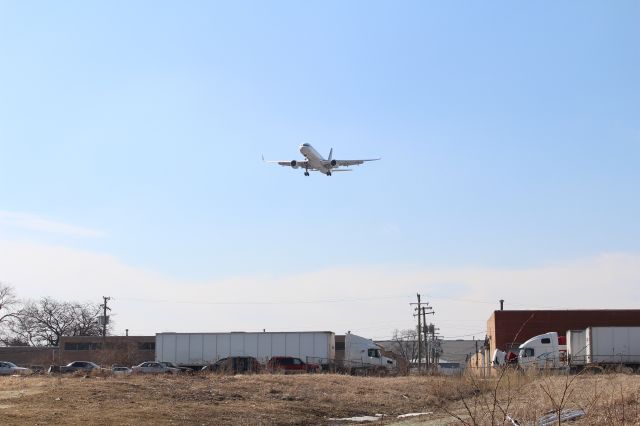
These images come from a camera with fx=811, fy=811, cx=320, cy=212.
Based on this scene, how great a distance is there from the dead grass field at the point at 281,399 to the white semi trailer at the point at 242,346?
26548mm

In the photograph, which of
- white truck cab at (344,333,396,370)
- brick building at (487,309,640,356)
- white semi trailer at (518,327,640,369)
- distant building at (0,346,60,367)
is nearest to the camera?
white semi trailer at (518,327,640,369)

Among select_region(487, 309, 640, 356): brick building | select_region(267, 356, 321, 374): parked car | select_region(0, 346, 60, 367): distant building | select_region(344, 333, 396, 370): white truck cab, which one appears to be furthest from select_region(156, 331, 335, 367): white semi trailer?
select_region(0, 346, 60, 367): distant building

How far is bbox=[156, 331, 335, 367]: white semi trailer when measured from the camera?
65062 mm

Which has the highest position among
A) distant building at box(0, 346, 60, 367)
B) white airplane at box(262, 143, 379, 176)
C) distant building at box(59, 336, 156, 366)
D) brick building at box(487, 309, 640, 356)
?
white airplane at box(262, 143, 379, 176)

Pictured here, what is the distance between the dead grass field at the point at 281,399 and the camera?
19438mm

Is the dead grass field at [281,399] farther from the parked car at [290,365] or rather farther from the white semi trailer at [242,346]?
the white semi trailer at [242,346]

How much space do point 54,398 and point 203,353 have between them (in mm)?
42710

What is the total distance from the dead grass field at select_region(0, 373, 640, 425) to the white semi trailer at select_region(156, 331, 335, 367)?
26.5 m

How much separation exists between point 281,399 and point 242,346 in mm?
37388

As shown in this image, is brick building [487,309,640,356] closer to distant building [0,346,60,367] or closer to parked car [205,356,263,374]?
parked car [205,356,263,374]

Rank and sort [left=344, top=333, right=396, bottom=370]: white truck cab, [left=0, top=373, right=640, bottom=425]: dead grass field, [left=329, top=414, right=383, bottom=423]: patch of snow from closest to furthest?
[left=0, top=373, right=640, bottom=425]: dead grass field
[left=329, top=414, right=383, bottom=423]: patch of snow
[left=344, top=333, right=396, bottom=370]: white truck cab

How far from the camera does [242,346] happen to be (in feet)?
217

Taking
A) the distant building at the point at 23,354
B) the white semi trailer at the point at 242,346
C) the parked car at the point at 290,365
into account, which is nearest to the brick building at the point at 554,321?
the white semi trailer at the point at 242,346

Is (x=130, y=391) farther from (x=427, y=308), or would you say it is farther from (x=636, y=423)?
(x=427, y=308)
